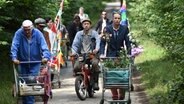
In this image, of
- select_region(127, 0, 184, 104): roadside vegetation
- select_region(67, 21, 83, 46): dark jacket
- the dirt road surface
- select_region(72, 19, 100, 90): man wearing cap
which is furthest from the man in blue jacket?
select_region(67, 21, 83, 46): dark jacket

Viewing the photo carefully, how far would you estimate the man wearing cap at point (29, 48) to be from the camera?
11.7 metres

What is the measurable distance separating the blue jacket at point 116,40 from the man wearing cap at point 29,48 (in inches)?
82.0

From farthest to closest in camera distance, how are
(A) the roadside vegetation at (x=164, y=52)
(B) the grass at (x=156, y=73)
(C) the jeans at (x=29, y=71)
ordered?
(B) the grass at (x=156, y=73)
(C) the jeans at (x=29, y=71)
(A) the roadside vegetation at (x=164, y=52)

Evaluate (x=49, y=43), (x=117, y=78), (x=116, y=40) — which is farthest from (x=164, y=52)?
(x=117, y=78)

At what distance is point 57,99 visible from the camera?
48.8ft

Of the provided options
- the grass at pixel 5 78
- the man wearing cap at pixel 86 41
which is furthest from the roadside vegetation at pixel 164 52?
the grass at pixel 5 78

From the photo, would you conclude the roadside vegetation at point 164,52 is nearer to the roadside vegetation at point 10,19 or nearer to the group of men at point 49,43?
the group of men at point 49,43

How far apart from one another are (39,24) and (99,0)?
48.6 metres

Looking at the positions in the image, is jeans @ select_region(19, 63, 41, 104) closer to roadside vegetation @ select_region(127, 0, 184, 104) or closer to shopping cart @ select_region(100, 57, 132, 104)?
shopping cart @ select_region(100, 57, 132, 104)

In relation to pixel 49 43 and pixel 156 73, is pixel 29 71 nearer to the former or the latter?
pixel 49 43

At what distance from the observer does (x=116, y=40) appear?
43.6 feet

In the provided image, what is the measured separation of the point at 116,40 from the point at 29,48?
244cm

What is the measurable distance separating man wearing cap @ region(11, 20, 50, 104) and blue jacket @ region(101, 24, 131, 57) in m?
2.08

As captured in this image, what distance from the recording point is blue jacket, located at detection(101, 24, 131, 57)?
522 inches
